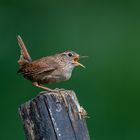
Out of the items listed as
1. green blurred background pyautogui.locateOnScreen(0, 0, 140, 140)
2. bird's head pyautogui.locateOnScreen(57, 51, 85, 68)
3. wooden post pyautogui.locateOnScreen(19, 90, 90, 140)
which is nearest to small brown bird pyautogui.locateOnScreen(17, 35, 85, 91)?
bird's head pyautogui.locateOnScreen(57, 51, 85, 68)

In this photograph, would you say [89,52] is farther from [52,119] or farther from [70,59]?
[52,119]

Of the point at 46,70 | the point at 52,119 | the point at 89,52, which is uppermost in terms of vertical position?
the point at 89,52

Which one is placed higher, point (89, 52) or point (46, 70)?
point (89, 52)

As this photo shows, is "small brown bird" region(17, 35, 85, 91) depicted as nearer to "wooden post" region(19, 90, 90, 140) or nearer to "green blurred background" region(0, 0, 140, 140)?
"wooden post" region(19, 90, 90, 140)

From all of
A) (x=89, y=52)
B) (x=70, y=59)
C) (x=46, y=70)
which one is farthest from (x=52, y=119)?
(x=89, y=52)

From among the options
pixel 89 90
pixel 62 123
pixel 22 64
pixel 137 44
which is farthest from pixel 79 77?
pixel 62 123

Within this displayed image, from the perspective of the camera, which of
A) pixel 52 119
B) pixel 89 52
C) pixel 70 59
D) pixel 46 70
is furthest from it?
pixel 89 52

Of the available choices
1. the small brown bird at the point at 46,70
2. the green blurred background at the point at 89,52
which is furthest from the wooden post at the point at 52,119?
the green blurred background at the point at 89,52
